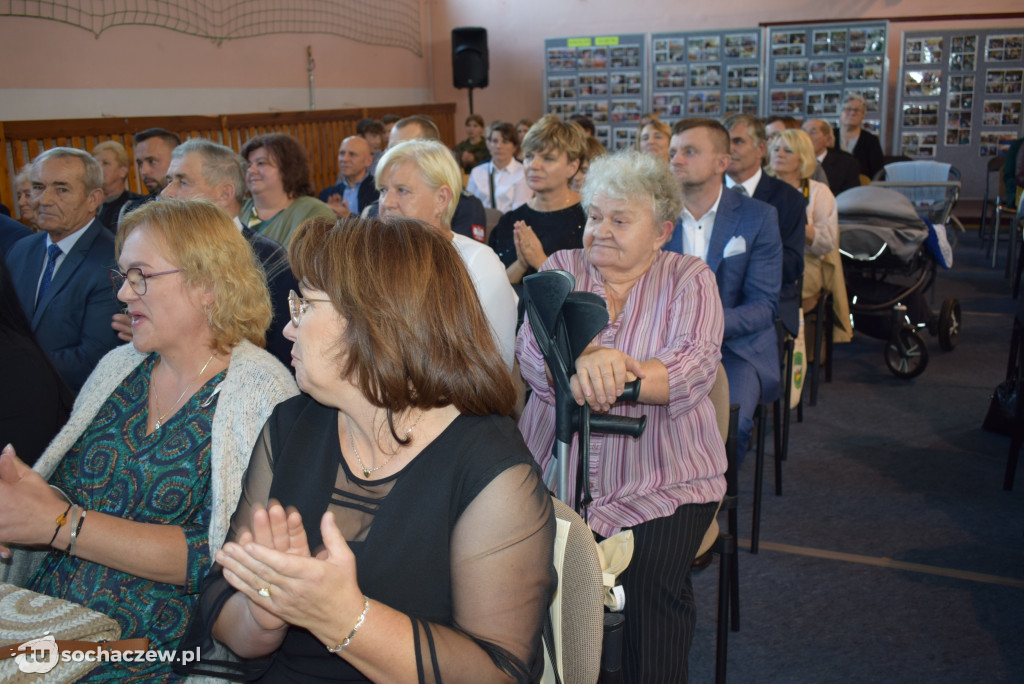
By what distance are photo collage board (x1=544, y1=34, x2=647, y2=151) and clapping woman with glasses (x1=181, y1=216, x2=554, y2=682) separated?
391 inches

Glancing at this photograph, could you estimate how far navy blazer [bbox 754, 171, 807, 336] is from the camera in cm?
371

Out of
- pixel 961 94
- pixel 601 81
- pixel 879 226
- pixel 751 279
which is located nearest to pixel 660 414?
pixel 751 279

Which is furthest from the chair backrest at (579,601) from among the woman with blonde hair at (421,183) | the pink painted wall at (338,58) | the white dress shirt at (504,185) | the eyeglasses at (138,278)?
the pink painted wall at (338,58)

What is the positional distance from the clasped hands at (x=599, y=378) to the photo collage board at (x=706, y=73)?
345 inches

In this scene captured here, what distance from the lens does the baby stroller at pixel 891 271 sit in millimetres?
5012

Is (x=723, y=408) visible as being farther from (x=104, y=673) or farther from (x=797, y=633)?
(x=104, y=673)

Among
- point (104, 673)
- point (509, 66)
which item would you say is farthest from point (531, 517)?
point (509, 66)

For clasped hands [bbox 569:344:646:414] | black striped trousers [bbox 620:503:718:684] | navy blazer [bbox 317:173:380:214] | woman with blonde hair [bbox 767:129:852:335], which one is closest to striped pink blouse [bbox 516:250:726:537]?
black striped trousers [bbox 620:503:718:684]

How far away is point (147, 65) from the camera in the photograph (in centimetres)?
717

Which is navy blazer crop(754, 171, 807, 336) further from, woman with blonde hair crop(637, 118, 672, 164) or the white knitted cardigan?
the white knitted cardigan

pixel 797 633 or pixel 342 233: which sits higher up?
pixel 342 233

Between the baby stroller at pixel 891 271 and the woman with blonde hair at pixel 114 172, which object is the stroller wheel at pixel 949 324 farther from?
the woman with blonde hair at pixel 114 172

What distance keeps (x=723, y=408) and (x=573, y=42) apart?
9.50m

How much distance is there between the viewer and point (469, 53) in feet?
36.5
